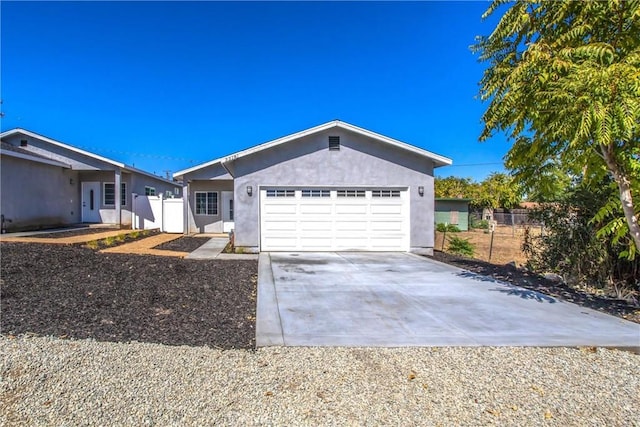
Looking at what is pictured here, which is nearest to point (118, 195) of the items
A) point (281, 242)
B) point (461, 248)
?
point (281, 242)

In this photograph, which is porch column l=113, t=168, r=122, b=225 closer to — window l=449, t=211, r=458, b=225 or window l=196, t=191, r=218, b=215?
window l=196, t=191, r=218, b=215

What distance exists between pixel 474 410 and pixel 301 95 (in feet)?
62.0

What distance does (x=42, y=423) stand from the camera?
2.42m

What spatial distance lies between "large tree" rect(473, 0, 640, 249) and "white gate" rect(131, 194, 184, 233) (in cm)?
1646

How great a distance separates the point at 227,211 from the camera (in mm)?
18406

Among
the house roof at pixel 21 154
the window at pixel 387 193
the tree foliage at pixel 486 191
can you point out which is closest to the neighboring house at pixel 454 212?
the tree foliage at pixel 486 191

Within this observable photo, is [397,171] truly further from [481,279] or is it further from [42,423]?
[42,423]

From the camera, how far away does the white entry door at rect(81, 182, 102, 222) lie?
18.8 metres

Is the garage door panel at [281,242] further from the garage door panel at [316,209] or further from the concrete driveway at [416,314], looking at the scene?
the concrete driveway at [416,314]

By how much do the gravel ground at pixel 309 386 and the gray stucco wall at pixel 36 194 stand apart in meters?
13.7

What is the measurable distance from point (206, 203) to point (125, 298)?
13157 millimetres

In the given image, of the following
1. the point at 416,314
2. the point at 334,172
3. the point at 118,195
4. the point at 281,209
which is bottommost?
the point at 416,314

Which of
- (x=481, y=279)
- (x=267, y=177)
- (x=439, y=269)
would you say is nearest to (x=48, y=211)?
(x=267, y=177)

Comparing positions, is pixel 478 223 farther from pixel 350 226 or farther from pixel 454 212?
pixel 350 226
